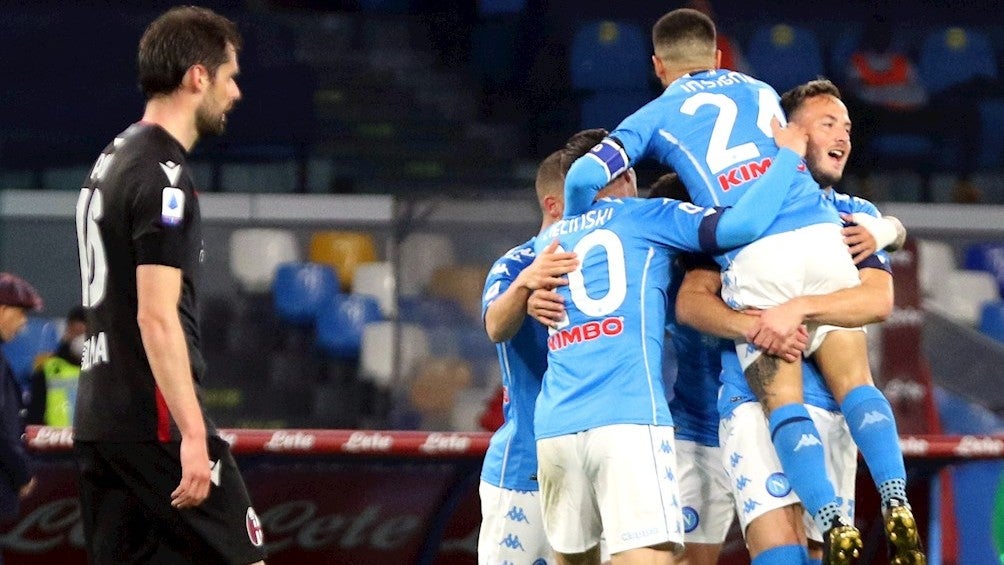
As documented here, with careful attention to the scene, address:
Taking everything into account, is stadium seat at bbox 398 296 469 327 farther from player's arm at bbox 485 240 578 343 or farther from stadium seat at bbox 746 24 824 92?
player's arm at bbox 485 240 578 343

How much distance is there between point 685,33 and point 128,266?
87.7 inches

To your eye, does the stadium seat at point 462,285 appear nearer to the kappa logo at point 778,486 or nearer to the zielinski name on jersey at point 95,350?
the kappa logo at point 778,486

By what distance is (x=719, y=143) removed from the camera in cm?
464

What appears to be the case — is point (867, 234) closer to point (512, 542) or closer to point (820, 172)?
point (820, 172)

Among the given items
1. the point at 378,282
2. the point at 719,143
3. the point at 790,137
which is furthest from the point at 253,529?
the point at 378,282

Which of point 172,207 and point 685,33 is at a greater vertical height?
point 685,33

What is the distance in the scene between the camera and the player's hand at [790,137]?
4.59 meters

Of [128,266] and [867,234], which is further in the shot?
[867,234]

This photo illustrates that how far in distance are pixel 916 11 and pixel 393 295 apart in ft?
16.5

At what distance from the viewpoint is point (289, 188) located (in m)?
10.0

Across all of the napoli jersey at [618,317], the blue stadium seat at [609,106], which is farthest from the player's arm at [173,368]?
the blue stadium seat at [609,106]

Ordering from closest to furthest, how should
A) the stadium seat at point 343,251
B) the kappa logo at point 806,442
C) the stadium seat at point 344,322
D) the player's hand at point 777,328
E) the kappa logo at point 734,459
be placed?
1. the kappa logo at point 806,442
2. the player's hand at point 777,328
3. the kappa logo at point 734,459
4. the stadium seat at point 344,322
5. the stadium seat at point 343,251

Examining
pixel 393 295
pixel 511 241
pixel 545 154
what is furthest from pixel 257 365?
pixel 545 154

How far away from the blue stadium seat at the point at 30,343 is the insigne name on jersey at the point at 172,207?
6537 mm
